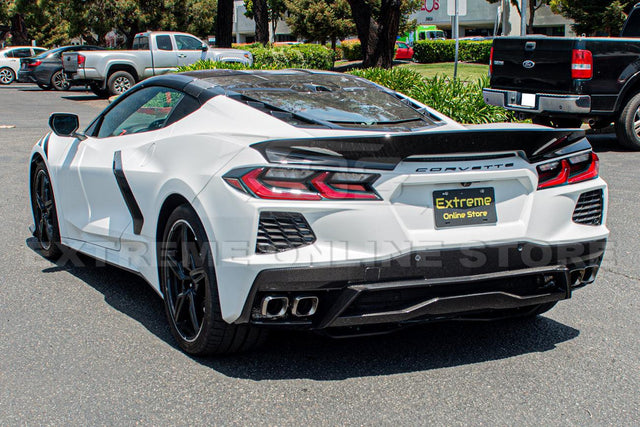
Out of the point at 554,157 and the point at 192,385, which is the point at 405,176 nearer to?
the point at 554,157

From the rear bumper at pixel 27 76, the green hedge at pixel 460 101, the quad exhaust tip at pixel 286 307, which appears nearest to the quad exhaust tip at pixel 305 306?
the quad exhaust tip at pixel 286 307

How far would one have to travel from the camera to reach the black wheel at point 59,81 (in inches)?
1142

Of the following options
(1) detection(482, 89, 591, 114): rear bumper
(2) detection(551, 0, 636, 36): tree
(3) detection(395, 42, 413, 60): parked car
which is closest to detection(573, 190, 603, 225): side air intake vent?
(1) detection(482, 89, 591, 114): rear bumper

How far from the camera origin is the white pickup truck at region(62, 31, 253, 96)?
22781 millimetres

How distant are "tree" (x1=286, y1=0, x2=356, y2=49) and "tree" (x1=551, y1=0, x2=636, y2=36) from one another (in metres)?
18.3

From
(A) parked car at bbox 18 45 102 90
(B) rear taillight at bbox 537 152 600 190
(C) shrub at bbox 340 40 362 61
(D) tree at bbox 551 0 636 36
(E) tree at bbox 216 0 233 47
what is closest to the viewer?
(B) rear taillight at bbox 537 152 600 190

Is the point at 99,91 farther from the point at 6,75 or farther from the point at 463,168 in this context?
the point at 463,168

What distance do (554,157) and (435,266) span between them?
0.89 metres

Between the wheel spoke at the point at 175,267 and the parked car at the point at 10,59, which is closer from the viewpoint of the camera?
the wheel spoke at the point at 175,267

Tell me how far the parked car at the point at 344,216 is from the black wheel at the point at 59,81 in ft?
86.7

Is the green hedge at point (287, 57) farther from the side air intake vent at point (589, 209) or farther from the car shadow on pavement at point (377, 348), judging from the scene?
the side air intake vent at point (589, 209)

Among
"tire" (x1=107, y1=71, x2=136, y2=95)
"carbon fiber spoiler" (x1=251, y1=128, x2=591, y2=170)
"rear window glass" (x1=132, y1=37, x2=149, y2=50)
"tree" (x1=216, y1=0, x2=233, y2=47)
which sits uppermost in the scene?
"tree" (x1=216, y1=0, x2=233, y2=47)

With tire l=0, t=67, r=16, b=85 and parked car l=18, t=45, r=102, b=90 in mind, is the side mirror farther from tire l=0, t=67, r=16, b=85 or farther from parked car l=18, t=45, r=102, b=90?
tire l=0, t=67, r=16, b=85

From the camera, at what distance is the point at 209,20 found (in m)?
56.5
